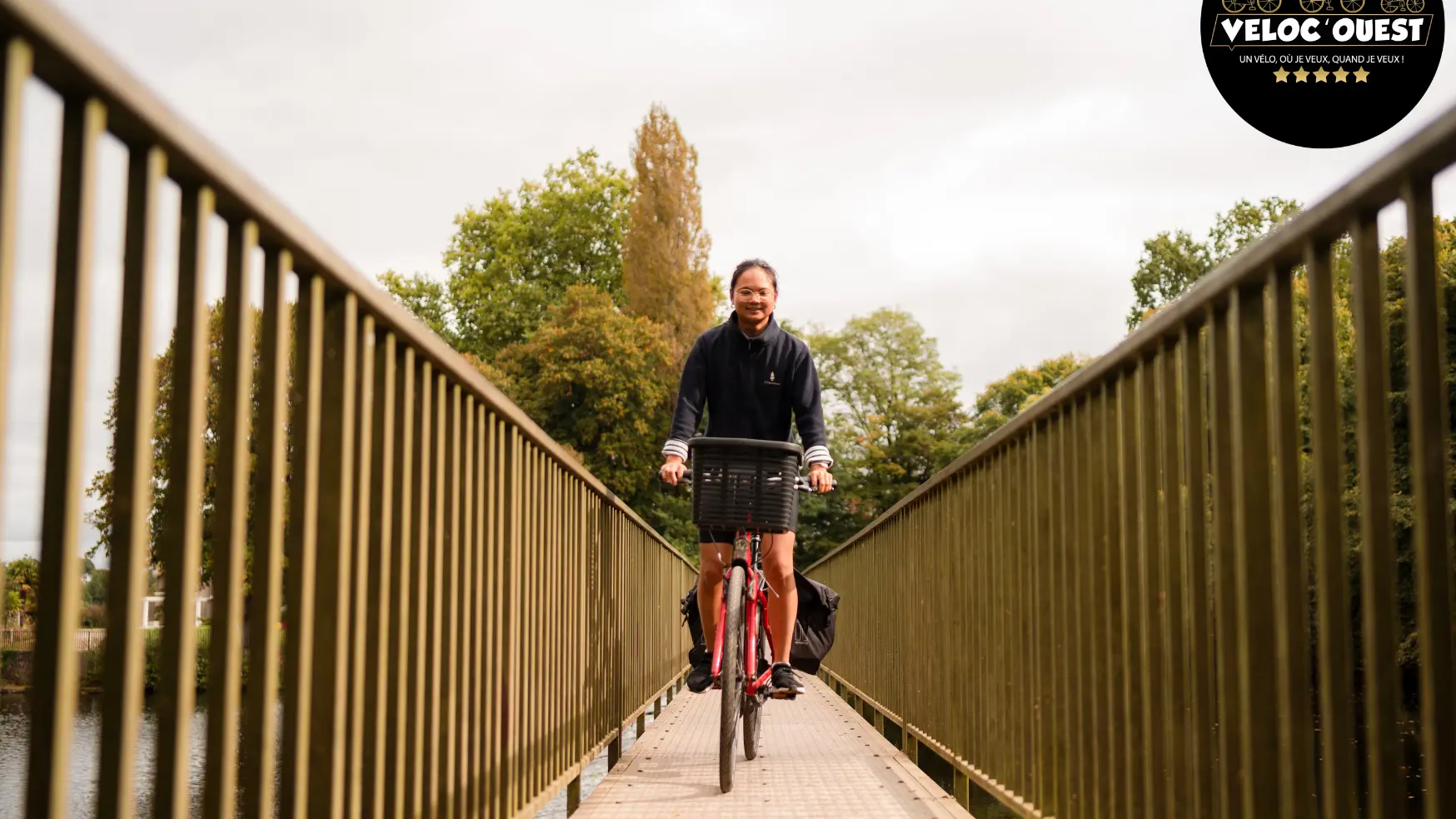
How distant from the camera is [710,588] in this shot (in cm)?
499

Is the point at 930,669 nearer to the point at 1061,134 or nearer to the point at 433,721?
the point at 433,721

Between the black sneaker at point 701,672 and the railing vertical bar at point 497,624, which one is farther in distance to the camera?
the black sneaker at point 701,672

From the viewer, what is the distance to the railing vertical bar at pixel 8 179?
1053 mm

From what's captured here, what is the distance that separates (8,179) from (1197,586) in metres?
1.74

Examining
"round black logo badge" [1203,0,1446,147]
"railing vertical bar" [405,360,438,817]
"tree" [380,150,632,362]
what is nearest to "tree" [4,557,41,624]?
"railing vertical bar" [405,360,438,817]

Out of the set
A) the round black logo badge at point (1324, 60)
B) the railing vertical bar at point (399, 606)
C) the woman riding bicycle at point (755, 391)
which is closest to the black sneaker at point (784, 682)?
the woman riding bicycle at point (755, 391)

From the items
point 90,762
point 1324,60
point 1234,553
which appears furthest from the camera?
point 1324,60

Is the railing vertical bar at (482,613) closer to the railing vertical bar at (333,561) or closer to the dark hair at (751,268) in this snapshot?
the railing vertical bar at (333,561)

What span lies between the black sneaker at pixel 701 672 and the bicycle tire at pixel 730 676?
0.09 m

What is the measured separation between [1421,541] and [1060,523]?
1616 millimetres

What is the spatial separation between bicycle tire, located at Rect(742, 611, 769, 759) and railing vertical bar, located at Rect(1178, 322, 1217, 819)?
9.09 feet

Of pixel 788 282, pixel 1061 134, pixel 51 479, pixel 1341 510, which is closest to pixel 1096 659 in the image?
pixel 1341 510

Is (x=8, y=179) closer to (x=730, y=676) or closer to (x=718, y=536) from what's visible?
(x=730, y=676)

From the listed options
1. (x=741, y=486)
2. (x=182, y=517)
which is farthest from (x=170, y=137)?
(x=741, y=486)
